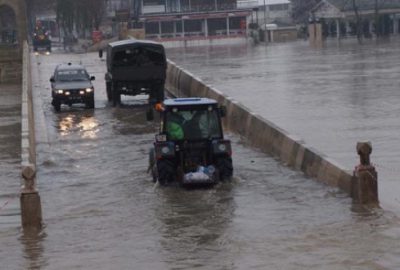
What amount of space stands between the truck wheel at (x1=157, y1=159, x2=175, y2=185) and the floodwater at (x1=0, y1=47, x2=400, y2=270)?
285 mm

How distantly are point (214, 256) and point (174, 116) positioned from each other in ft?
21.7

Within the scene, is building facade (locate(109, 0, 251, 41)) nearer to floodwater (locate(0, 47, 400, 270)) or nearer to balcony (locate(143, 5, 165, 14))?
A: balcony (locate(143, 5, 165, 14))

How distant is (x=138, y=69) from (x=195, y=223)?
2147 centimetres

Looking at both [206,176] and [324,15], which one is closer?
[206,176]

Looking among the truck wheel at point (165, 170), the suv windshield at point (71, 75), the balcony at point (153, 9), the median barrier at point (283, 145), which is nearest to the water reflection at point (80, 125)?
the suv windshield at point (71, 75)

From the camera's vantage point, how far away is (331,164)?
923 inches

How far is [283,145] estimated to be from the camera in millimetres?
27844

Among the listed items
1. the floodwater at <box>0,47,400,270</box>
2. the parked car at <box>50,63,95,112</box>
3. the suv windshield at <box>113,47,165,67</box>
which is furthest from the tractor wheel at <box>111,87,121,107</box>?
the floodwater at <box>0,47,400,270</box>

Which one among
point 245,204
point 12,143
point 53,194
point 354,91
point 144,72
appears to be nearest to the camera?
point 245,204

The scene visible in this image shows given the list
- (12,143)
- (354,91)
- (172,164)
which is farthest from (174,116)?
(354,91)

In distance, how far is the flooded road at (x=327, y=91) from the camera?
30538mm

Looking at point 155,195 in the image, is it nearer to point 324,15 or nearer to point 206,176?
point 206,176

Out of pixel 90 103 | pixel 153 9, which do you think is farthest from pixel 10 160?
pixel 153 9

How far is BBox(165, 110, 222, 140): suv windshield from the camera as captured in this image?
23656mm
